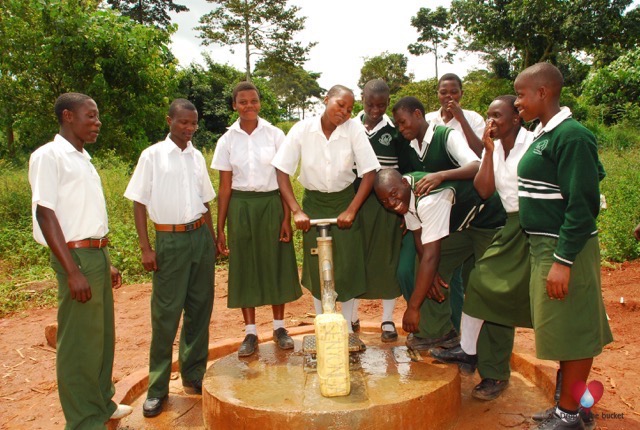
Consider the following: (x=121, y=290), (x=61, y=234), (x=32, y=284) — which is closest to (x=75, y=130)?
(x=61, y=234)

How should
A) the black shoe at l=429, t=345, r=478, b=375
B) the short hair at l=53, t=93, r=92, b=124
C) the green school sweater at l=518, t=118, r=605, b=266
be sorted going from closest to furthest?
the green school sweater at l=518, t=118, r=605, b=266 → the short hair at l=53, t=93, r=92, b=124 → the black shoe at l=429, t=345, r=478, b=375

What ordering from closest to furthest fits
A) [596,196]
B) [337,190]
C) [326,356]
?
[596,196], [326,356], [337,190]

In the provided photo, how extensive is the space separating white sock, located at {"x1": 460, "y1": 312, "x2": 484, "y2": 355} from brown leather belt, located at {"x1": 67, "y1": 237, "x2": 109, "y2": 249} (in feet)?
6.66

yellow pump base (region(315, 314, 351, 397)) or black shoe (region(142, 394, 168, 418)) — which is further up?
yellow pump base (region(315, 314, 351, 397))

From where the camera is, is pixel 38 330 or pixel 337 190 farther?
pixel 38 330

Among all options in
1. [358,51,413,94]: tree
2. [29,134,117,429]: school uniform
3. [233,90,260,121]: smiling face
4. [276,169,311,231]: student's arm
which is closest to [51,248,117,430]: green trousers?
[29,134,117,429]: school uniform

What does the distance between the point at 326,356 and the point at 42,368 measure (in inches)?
105

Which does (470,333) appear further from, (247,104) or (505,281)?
(247,104)

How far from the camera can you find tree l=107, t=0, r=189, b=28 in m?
22.8

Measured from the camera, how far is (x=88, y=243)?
268 cm

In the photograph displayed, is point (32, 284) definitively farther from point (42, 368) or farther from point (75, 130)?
point (75, 130)

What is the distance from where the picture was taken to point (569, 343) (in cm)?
239

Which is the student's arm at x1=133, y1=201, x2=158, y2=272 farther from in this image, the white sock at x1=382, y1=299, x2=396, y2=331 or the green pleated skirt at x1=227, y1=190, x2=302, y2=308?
the white sock at x1=382, y1=299, x2=396, y2=331

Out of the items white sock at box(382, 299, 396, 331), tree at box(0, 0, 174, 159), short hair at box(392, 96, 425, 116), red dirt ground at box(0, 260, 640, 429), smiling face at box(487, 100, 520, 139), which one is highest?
tree at box(0, 0, 174, 159)
